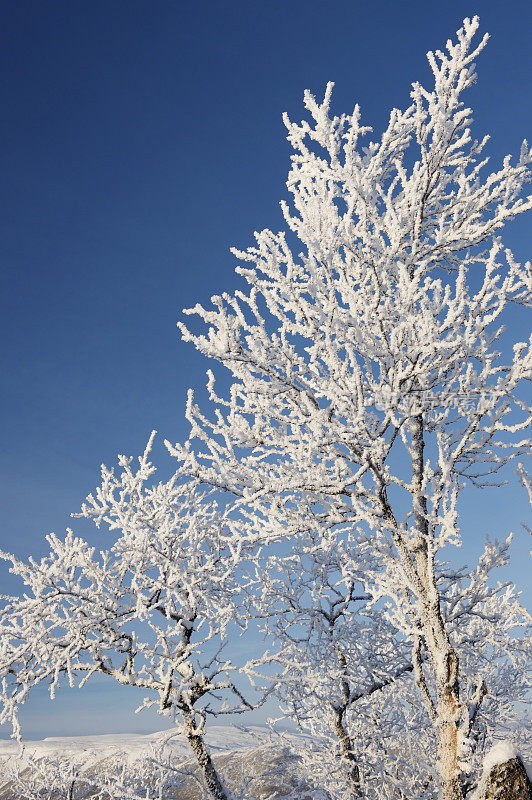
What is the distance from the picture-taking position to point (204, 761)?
804cm

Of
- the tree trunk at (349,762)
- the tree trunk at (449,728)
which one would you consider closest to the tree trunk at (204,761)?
the tree trunk at (349,762)

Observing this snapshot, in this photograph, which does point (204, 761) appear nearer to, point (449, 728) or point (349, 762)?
point (349, 762)

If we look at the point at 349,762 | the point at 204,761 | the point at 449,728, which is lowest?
the point at 349,762

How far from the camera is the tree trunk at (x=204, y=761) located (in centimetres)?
787

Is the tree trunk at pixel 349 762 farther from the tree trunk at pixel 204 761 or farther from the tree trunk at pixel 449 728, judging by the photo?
the tree trunk at pixel 449 728

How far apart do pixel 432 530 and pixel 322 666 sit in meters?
4.80

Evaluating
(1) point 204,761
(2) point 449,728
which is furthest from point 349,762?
(2) point 449,728

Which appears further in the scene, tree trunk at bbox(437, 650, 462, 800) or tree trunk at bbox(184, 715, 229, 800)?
tree trunk at bbox(184, 715, 229, 800)

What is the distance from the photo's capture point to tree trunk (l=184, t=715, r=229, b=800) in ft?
25.8

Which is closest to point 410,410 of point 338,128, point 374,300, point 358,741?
point 374,300

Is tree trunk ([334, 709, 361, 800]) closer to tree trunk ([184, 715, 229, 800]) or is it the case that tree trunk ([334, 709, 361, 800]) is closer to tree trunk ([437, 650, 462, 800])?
tree trunk ([184, 715, 229, 800])

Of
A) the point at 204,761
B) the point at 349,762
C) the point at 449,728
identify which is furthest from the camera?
the point at 349,762

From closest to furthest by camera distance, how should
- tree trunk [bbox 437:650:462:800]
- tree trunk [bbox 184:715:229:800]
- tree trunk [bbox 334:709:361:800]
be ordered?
tree trunk [bbox 437:650:462:800] < tree trunk [bbox 184:715:229:800] < tree trunk [bbox 334:709:361:800]

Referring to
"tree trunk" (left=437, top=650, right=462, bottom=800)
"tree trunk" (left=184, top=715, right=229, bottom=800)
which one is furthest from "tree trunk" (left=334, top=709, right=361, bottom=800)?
"tree trunk" (left=437, top=650, right=462, bottom=800)
